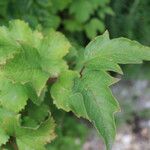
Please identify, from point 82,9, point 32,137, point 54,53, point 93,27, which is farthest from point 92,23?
point 32,137

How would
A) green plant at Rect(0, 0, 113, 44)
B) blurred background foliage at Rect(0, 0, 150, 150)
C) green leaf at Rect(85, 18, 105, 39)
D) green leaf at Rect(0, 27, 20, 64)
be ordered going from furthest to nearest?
green leaf at Rect(85, 18, 105, 39) → blurred background foliage at Rect(0, 0, 150, 150) → green plant at Rect(0, 0, 113, 44) → green leaf at Rect(0, 27, 20, 64)

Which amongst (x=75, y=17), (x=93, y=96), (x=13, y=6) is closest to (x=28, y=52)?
(x=93, y=96)

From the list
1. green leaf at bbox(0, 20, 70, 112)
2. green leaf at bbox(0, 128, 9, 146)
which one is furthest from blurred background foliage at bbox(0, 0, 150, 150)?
green leaf at bbox(0, 128, 9, 146)

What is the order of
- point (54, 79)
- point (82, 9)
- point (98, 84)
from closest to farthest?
point (98, 84), point (54, 79), point (82, 9)

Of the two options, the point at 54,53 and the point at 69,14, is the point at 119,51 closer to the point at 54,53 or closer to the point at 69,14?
the point at 54,53

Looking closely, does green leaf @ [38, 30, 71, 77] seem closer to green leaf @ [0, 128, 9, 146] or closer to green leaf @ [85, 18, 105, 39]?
green leaf @ [0, 128, 9, 146]

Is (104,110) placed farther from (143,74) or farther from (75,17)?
(143,74)

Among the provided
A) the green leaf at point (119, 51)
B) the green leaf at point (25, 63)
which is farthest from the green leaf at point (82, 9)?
the green leaf at point (119, 51)

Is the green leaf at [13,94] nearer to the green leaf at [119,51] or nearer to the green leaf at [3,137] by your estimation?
the green leaf at [3,137]
